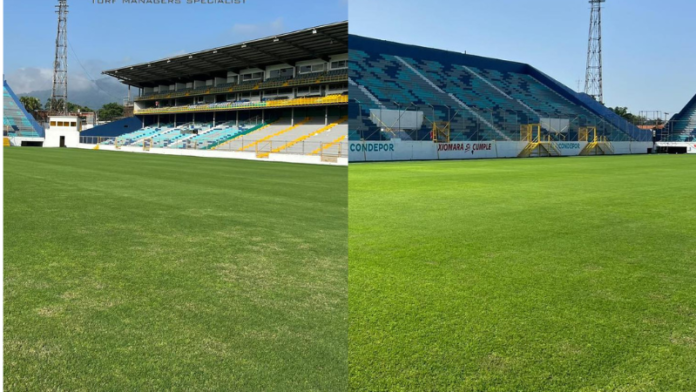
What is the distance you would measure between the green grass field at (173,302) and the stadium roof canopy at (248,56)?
104 feet

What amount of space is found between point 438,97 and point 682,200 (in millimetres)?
31510

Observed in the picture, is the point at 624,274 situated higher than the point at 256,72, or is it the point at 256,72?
the point at 256,72

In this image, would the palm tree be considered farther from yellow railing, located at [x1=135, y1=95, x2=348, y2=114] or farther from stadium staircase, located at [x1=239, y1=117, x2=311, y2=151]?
stadium staircase, located at [x1=239, y1=117, x2=311, y2=151]

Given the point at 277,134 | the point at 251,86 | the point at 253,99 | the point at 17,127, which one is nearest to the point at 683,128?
the point at 277,134

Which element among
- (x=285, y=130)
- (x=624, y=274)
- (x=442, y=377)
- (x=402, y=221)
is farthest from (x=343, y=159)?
(x=442, y=377)

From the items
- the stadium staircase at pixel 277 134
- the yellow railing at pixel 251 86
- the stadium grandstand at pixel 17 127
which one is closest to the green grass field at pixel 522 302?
the stadium staircase at pixel 277 134

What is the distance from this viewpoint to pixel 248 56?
4588cm

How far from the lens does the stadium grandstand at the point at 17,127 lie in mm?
50344

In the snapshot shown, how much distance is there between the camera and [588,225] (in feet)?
21.4

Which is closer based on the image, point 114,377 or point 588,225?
point 114,377

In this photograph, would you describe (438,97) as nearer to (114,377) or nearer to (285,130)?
(285,130)

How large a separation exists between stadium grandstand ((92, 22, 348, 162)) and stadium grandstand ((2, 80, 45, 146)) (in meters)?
4.32

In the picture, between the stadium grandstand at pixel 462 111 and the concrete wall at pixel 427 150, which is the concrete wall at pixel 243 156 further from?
the stadium grandstand at pixel 462 111

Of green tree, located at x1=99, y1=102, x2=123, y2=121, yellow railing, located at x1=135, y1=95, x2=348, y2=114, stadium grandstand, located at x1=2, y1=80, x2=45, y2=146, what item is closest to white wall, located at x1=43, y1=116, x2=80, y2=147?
stadium grandstand, located at x1=2, y1=80, x2=45, y2=146
